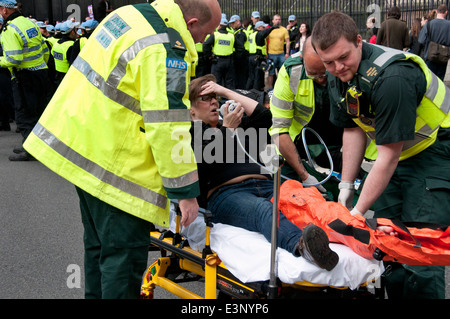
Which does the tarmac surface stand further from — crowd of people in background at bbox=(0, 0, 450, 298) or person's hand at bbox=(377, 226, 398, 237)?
person's hand at bbox=(377, 226, 398, 237)

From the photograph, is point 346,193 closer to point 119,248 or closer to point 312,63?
point 312,63

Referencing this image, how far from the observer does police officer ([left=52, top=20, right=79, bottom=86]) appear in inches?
385

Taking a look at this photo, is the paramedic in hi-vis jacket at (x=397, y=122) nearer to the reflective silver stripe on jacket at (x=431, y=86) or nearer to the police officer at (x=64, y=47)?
the reflective silver stripe on jacket at (x=431, y=86)

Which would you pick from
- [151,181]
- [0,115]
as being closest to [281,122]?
[151,181]

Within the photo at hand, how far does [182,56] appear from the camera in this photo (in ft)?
8.39

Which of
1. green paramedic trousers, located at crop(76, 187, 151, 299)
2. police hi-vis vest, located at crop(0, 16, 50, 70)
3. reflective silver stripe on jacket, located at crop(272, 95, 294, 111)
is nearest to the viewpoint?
green paramedic trousers, located at crop(76, 187, 151, 299)

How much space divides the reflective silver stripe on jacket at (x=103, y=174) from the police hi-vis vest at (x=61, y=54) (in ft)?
24.6

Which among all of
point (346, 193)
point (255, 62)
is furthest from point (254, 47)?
point (346, 193)

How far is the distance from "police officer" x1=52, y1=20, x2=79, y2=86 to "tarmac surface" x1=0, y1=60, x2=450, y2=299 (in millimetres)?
2844

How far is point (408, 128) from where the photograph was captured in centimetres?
278

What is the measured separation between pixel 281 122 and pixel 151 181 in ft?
5.40

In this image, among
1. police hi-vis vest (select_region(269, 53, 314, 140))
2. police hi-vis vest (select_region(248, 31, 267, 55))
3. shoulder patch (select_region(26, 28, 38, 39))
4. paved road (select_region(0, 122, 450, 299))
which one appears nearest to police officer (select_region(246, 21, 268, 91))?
police hi-vis vest (select_region(248, 31, 267, 55))

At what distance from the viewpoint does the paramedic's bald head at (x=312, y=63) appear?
3623 mm

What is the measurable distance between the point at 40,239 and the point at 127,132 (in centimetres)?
282
